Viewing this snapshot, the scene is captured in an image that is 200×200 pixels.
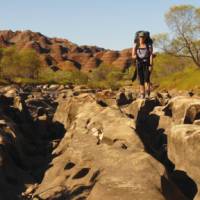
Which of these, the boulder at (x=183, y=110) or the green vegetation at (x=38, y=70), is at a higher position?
the boulder at (x=183, y=110)

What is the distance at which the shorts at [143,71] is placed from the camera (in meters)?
18.9

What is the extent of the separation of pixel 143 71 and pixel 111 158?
7776mm

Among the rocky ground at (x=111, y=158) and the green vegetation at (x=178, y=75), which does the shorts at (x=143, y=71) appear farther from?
the green vegetation at (x=178, y=75)

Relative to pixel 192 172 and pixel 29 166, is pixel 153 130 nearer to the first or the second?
pixel 29 166

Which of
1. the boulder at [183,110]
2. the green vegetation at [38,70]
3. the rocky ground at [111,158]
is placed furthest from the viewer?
the green vegetation at [38,70]

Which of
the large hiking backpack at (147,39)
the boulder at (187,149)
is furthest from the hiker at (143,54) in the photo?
the boulder at (187,149)

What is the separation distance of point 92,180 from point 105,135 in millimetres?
3793

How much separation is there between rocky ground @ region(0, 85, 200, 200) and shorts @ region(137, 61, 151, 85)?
1.63 m

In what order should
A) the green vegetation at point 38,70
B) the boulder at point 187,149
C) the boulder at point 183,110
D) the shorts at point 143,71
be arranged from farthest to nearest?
the green vegetation at point 38,70 → the shorts at point 143,71 → the boulder at point 183,110 → the boulder at point 187,149

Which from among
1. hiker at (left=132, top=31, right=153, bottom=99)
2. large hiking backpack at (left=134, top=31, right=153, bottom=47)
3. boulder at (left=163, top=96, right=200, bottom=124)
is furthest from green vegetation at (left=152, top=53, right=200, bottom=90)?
large hiking backpack at (left=134, top=31, right=153, bottom=47)

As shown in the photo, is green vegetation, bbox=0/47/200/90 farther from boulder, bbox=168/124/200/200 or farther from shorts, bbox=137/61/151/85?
boulder, bbox=168/124/200/200

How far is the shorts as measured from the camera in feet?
62.1

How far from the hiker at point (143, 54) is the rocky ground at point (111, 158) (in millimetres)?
1863

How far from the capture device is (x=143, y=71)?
19.4 m
